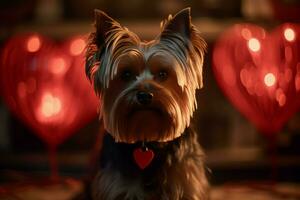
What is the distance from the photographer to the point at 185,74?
1.32 m

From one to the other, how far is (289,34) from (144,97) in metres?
0.78

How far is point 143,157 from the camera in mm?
1360

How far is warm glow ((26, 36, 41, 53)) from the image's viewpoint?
1.88 m

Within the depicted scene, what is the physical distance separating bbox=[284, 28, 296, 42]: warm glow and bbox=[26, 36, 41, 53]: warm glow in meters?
0.94

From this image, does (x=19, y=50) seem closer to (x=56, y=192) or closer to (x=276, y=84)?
(x=56, y=192)

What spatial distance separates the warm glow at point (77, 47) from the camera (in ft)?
6.20

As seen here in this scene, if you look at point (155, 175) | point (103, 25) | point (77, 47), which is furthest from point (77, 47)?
point (155, 175)

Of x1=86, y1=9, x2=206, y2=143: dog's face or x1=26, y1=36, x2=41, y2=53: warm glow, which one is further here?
x1=26, y1=36, x2=41, y2=53: warm glow

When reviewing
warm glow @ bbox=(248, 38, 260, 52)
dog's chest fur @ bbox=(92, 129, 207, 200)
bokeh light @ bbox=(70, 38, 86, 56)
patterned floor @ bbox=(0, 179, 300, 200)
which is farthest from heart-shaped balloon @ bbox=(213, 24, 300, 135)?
bokeh light @ bbox=(70, 38, 86, 56)

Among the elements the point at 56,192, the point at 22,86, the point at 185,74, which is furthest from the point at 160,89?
the point at 56,192

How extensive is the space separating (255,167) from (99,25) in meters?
1.39

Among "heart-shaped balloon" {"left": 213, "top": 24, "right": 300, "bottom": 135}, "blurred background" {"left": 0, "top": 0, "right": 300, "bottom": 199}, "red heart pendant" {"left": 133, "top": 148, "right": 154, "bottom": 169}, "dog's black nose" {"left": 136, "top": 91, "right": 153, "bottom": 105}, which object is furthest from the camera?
"blurred background" {"left": 0, "top": 0, "right": 300, "bottom": 199}

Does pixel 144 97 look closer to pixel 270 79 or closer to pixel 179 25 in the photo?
pixel 179 25

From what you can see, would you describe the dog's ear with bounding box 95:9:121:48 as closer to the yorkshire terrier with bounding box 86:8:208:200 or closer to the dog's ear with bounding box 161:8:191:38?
the yorkshire terrier with bounding box 86:8:208:200
